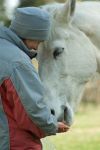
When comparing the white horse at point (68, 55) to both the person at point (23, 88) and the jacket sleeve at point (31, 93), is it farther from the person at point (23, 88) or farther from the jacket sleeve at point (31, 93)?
the jacket sleeve at point (31, 93)

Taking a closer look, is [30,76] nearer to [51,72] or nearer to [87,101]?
[51,72]

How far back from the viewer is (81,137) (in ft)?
43.2

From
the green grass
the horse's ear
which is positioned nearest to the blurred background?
the green grass

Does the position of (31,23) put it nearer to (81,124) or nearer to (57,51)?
(57,51)

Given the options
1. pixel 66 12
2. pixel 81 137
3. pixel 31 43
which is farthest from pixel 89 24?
pixel 81 137

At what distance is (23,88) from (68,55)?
41.6 inches

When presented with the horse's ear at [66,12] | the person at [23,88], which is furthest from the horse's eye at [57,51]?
the person at [23,88]

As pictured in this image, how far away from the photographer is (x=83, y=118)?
18969 millimetres

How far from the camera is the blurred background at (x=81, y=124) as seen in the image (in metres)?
11.1

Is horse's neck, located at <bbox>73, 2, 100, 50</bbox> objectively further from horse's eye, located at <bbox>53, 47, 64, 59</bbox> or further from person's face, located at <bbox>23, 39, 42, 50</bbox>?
person's face, located at <bbox>23, 39, 42, 50</bbox>

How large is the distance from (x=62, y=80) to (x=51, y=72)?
0.12 metres

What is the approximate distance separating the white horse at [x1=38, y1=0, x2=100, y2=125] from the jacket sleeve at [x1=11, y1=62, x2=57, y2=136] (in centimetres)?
77

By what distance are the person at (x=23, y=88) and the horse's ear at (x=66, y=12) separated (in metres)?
0.66

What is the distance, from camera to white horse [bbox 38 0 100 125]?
5523 mm
